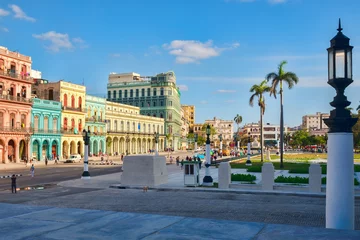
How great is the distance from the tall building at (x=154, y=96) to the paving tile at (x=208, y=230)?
102 meters

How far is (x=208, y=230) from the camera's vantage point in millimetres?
8188

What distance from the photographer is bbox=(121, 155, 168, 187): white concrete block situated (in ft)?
76.0

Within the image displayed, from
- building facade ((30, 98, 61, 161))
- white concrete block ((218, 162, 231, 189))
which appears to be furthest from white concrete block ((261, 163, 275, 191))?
building facade ((30, 98, 61, 161))

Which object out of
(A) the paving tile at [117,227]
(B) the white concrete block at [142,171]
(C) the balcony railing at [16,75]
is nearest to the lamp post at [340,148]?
(A) the paving tile at [117,227]

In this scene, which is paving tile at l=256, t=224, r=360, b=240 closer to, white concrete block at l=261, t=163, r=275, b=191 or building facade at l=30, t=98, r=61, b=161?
white concrete block at l=261, t=163, r=275, b=191

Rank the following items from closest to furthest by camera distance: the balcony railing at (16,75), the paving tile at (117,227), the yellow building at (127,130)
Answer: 1. the paving tile at (117,227)
2. the balcony railing at (16,75)
3. the yellow building at (127,130)

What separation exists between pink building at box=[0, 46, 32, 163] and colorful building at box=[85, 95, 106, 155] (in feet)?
54.8

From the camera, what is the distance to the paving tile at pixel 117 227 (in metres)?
7.85

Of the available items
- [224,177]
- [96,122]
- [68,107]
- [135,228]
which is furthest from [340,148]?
[96,122]

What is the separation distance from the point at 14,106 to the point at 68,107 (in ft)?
40.3

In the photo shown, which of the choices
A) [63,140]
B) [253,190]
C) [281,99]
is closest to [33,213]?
[253,190]

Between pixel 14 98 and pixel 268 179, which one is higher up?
pixel 14 98

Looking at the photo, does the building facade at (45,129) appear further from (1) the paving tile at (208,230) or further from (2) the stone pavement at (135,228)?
(1) the paving tile at (208,230)

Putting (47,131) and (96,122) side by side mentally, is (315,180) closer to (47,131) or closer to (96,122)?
(47,131)
